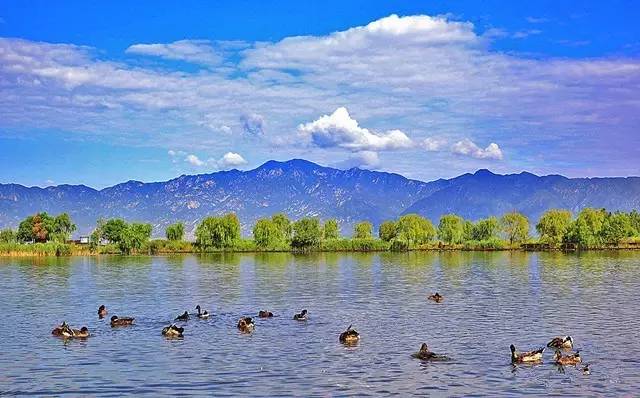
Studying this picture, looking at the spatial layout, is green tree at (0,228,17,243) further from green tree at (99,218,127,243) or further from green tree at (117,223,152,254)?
green tree at (117,223,152,254)

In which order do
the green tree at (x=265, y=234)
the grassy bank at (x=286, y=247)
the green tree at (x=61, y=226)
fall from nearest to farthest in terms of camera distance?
the grassy bank at (x=286, y=247), the green tree at (x=265, y=234), the green tree at (x=61, y=226)

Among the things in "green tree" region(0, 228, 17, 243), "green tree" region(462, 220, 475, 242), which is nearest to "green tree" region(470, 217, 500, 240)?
"green tree" region(462, 220, 475, 242)

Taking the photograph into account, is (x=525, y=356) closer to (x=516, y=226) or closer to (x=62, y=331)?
(x=62, y=331)

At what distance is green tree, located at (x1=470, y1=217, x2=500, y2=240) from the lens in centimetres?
16900

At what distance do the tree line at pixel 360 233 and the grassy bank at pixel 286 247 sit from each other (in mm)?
241

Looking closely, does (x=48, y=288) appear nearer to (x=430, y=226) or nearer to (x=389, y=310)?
(x=389, y=310)

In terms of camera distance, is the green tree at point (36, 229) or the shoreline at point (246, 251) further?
the green tree at point (36, 229)

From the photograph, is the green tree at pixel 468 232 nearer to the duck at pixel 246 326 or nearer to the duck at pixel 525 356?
the duck at pixel 246 326

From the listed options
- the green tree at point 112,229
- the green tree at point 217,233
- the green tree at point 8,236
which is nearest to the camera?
the green tree at point 217,233

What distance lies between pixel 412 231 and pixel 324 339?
410 ft

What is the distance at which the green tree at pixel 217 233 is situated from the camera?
492 ft

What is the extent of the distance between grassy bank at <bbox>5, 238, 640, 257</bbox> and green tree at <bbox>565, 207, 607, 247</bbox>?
1.34m

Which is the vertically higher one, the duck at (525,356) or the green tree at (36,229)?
the green tree at (36,229)

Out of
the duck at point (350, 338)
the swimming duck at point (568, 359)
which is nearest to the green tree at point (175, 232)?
the duck at point (350, 338)
